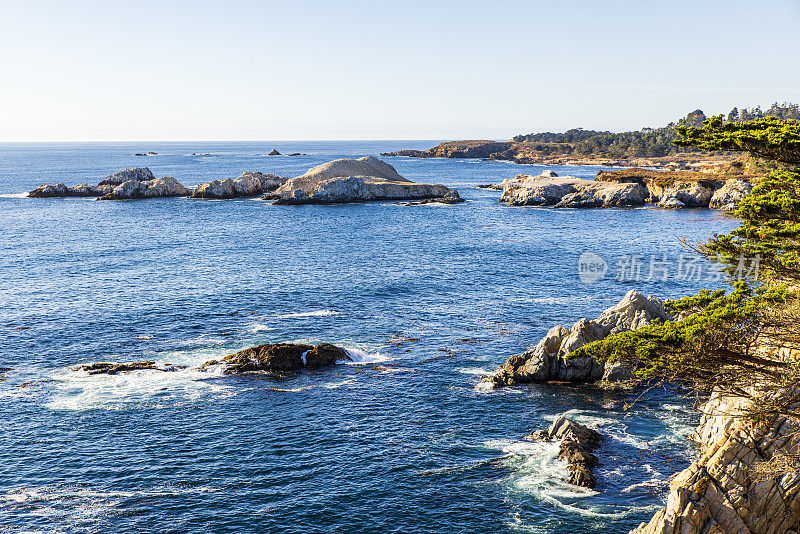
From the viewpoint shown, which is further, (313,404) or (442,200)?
(442,200)

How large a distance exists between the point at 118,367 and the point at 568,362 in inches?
1596

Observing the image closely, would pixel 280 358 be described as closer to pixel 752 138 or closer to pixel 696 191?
pixel 752 138

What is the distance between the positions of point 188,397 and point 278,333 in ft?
52.0

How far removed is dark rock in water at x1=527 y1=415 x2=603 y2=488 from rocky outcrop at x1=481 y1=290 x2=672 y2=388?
918 centimetres

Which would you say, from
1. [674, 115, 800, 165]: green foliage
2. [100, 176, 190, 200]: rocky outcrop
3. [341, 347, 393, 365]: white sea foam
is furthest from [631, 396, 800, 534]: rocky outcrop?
[100, 176, 190, 200]: rocky outcrop

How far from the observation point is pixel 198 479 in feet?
132

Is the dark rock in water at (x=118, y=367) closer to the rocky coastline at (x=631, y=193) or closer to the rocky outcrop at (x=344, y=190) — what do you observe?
the rocky outcrop at (x=344, y=190)

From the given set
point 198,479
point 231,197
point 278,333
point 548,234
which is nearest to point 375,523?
point 198,479

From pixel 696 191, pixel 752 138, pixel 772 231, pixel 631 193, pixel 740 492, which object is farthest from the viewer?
pixel 631 193

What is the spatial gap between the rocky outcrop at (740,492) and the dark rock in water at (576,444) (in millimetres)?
8571

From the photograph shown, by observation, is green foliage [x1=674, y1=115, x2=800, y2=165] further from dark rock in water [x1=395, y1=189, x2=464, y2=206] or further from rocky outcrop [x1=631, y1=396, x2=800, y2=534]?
dark rock in water [x1=395, y1=189, x2=464, y2=206]

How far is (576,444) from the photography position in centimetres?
4191

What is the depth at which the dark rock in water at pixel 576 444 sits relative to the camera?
127ft

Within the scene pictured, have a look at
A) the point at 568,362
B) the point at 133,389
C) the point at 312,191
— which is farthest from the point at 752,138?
the point at 312,191
